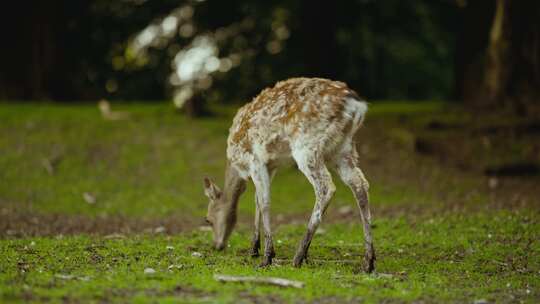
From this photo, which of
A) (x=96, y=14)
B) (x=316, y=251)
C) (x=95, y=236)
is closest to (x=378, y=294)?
(x=316, y=251)

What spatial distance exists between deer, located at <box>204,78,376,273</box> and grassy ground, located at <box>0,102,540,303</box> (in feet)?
2.29

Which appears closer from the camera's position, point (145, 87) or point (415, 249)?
point (415, 249)

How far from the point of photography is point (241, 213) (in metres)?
14.9

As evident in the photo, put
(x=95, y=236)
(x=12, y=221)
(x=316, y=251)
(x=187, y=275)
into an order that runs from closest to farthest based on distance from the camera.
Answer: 1. (x=187, y=275)
2. (x=316, y=251)
3. (x=95, y=236)
4. (x=12, y=221)

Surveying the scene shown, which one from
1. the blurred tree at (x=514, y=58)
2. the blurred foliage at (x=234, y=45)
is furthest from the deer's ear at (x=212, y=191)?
the blurred foliage at (x=234, y=45)

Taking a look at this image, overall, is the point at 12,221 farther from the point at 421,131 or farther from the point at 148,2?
the point at 148,2

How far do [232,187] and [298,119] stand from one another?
1970mm

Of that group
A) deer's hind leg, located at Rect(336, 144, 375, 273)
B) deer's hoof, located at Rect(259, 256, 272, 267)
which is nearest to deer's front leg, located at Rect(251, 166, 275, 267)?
deer's hoof, located at Rect(259, 256, 272, 267)

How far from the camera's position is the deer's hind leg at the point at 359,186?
8195 mm

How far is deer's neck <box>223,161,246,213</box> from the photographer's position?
9.95m

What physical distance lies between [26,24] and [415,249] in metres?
18.6

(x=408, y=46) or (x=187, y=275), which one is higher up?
(x=408, y=46)

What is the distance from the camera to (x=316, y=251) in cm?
980

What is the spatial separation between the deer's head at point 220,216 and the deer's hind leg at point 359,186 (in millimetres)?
2081
